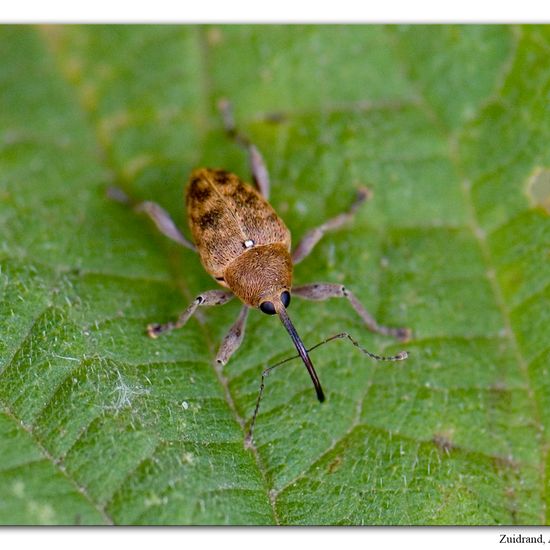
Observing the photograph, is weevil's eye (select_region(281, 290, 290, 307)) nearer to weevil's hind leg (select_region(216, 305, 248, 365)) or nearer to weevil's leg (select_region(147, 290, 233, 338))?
weevil's hind leg (select_region(216, 305, 248, 365))

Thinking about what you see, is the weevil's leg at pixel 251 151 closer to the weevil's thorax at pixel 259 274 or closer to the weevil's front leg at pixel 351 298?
the weevil's thorax at pixel 259 274

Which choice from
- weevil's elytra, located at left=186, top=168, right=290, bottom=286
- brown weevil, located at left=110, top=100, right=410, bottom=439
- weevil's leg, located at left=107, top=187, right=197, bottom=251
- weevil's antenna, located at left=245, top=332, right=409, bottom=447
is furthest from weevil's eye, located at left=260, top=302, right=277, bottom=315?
weevil's leg, located at left=107, top=187, right=197, bottom=251

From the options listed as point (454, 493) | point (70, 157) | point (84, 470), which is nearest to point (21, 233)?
point (70, 157)

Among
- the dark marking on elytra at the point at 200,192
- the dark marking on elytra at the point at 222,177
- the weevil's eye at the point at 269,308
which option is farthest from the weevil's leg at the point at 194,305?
the dark marking on elytra at the point at 222,177

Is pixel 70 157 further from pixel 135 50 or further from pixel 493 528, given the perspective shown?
pixel 493 528

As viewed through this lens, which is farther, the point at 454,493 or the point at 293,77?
the point at 293,77

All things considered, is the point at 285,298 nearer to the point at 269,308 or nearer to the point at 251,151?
the point at 269,308

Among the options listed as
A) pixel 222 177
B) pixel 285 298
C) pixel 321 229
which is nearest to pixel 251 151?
pixel 222 177
